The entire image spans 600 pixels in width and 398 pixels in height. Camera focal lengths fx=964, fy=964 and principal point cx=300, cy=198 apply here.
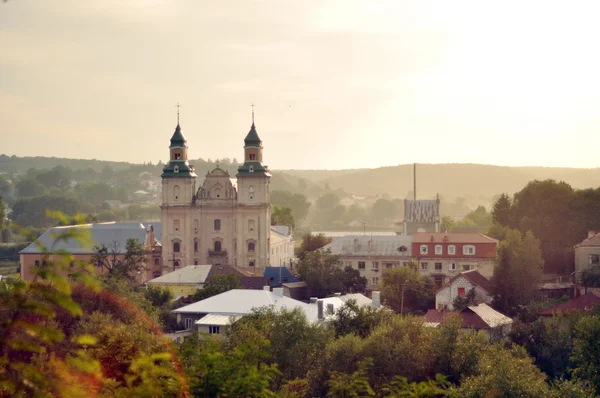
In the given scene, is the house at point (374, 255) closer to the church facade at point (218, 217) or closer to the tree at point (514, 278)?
the church facade at point (218, 217)

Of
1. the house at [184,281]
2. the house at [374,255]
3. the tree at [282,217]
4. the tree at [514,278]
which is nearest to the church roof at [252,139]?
the house at [374,255]

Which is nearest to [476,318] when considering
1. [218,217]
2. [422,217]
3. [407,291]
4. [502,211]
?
[407,291]

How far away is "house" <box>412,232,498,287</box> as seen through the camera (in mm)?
67938

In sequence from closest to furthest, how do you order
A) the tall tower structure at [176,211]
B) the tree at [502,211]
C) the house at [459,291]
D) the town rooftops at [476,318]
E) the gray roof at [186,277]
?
1. the town rooftops at [476,318]
2. the house at [459,291]
3. the gray roof at [186,277]
4. the tall tower structure at [176,211]
5. the tree at [502,211]

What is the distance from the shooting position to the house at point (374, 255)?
7131 centimetres

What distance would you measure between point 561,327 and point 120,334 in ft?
71.5

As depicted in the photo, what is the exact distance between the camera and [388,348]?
34188mm

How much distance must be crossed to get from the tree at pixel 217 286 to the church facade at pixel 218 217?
1789 cm

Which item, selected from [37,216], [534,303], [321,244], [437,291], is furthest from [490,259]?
[37,216]

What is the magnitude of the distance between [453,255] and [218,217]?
2160cm

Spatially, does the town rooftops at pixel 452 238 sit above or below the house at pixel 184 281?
above

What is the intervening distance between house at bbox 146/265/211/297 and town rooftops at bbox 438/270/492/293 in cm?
1761

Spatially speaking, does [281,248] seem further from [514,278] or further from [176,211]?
[514,278]

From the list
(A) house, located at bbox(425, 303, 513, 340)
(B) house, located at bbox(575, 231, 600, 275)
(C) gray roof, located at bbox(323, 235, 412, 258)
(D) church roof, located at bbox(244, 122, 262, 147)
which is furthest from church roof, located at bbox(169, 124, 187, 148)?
(A) house, located at bbox(425, 303, 513, 340)
